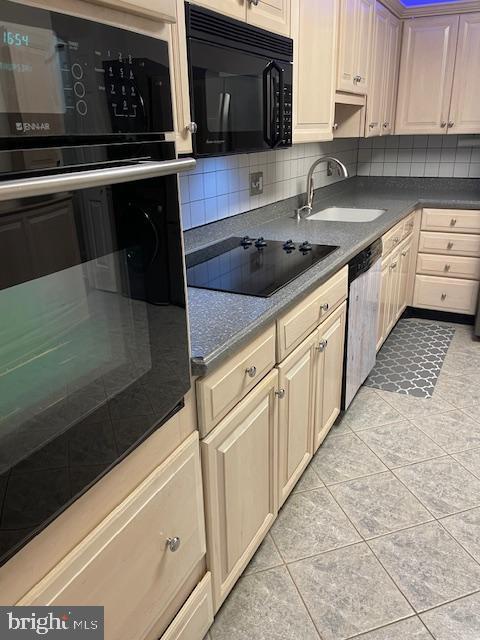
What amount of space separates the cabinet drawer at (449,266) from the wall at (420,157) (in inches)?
31.0

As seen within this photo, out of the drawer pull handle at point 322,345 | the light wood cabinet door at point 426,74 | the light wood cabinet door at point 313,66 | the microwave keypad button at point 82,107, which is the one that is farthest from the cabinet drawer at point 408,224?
the microwave keypad button at point 82,107

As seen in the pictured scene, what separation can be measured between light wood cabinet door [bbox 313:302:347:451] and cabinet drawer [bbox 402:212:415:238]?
1304 mm

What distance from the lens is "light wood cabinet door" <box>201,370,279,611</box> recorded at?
4.21ft

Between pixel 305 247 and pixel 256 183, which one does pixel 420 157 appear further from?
pixel 305 247

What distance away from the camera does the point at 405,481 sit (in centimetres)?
204

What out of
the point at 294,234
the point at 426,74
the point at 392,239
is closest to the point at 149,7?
the point at 294,234

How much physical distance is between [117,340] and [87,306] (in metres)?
0.11

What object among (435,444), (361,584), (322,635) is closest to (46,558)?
(322,635)

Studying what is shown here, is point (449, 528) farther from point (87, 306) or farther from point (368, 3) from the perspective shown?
point (368, 3)

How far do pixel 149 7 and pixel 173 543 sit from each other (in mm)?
1079

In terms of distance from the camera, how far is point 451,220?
3.35m

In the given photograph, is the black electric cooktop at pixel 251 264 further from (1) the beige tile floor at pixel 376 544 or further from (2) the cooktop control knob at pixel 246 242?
(1) the beige tile floor at pixel 376 544

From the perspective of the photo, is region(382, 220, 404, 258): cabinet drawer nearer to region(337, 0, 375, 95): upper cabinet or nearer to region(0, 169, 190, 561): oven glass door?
region(337, 0, 375, 95): upper cabinet

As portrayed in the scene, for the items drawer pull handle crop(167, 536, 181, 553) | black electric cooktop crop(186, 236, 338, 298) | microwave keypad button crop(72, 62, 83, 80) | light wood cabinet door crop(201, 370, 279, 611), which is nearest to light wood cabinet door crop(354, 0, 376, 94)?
black electric cooktop crop(186, 236, 338, 298)
